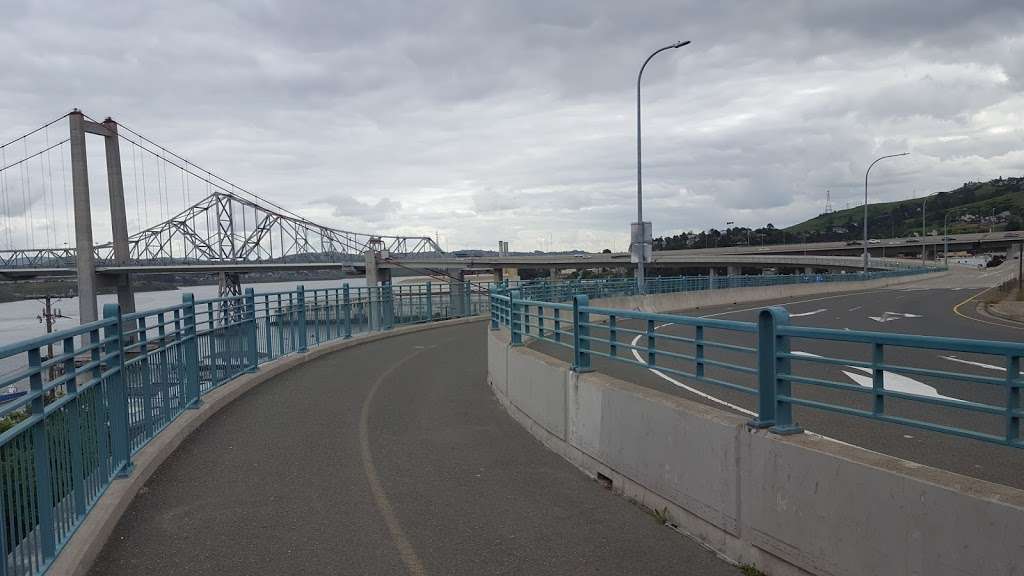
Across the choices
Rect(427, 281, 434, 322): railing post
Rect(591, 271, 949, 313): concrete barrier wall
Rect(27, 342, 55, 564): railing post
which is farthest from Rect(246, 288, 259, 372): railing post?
Rect(591, 271, 949, 313): concrete barrier wall

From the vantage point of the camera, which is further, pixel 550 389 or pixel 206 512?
pixel 550 389

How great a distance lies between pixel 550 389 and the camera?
8.59 metres

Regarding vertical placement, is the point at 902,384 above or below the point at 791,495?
below

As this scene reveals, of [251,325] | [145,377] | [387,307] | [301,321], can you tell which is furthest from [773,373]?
[387,307]

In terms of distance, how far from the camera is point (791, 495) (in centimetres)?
462

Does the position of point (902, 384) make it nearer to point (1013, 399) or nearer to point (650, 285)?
point (1013, 399)

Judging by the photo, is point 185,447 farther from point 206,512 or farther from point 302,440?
point 206,512

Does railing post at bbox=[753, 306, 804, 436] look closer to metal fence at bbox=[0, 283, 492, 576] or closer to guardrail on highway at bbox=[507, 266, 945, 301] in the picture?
metal fence at bbox=[0, 283, 492, 576]

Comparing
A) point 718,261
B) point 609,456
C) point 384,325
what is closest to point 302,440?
point 609,456

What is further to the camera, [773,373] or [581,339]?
[581,339]

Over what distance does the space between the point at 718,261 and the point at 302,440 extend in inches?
3950

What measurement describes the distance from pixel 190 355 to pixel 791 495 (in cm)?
758

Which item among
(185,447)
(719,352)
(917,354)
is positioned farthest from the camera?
(719,352)

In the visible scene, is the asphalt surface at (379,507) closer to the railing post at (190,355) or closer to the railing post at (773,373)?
the railing post at (190,355)
